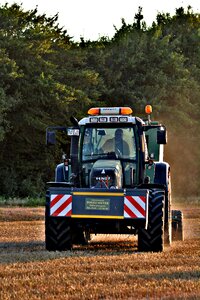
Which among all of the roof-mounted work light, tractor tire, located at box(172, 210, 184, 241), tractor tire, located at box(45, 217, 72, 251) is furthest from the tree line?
tractor tire, located at box(45, 217, 72, 251)

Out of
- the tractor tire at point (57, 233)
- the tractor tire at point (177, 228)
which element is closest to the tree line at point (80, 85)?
the tractor tire at point (177, 228)

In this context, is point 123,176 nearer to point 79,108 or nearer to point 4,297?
point 4,297

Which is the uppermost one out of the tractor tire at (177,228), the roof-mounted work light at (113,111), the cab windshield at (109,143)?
the roof-mounted work light at (113,111)

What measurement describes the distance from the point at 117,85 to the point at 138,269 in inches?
1519

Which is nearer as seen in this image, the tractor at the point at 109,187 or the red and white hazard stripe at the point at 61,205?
the tractor at the point at 109,187

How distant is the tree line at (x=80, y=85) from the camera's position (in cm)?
4362

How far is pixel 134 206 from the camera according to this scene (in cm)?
1498

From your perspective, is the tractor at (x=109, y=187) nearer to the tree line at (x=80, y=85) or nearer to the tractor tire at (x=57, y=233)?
the tractor tire at (x=57, y=233)

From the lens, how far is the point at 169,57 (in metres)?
52.2

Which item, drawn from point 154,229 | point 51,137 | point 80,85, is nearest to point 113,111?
point 51,137

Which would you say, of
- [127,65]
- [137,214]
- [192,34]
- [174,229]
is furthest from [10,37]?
[137,214]

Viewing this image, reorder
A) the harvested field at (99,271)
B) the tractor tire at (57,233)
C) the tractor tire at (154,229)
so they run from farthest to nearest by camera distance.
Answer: the tractor tire at (57,233) → the tractor tire at (154,229) → the harvested field at (99,271)

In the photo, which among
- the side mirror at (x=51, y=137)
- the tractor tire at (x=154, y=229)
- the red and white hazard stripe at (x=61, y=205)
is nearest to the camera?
the red and white hazard stripe at (x=61, y=205)

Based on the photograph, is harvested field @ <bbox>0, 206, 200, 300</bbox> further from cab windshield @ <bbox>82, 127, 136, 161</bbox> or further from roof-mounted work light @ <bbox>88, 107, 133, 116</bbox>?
roof-mounted work light @ <bbox>88, 107, 133, 116</bbox>
